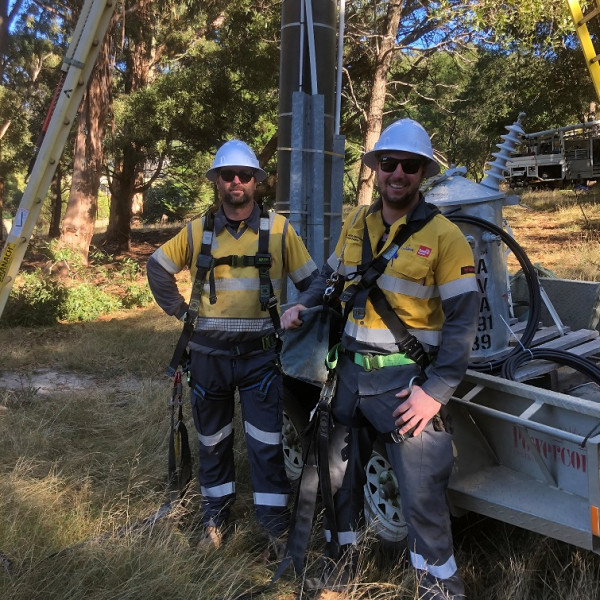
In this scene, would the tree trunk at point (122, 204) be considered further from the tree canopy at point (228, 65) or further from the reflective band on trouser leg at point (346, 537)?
the reflective band on trouser leg at point (346, 537)

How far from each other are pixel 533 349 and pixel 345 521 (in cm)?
138

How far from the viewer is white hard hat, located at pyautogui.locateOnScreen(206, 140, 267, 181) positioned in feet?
10.7

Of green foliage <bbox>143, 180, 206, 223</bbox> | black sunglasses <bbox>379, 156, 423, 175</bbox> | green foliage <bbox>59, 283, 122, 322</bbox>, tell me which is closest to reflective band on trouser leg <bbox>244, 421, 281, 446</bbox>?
black sunglasses <bbox>379, 156, 423, 175</bbox>

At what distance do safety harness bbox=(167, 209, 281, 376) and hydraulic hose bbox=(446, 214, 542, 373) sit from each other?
1.04m

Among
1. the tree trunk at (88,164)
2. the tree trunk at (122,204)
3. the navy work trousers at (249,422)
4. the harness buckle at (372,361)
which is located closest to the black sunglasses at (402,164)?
the harness buckle at (372,361)

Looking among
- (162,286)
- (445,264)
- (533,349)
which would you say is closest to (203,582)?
(162,286)

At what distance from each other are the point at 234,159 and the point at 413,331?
4.44 ft

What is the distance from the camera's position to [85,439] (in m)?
4.85

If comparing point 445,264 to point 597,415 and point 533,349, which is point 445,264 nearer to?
point 597,415

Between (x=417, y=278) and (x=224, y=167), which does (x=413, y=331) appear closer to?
(x=417, y=278)

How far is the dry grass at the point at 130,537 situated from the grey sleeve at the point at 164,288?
1148 mm

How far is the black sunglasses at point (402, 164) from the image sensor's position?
2.60 meters

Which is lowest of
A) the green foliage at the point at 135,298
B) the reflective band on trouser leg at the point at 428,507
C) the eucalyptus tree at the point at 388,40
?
the reflective band on trouser leg at the point at 428,507

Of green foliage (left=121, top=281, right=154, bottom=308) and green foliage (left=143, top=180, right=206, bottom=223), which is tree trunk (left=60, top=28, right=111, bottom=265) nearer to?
green foliage (left=121, top=281, right=154, bottom=308)
